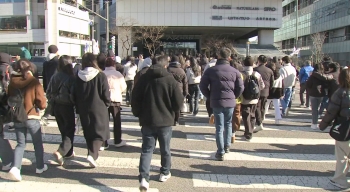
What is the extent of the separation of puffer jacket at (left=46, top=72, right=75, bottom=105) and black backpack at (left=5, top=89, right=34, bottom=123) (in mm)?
816

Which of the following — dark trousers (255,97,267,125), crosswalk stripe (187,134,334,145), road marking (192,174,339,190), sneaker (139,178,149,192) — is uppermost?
dark trousers (255,97,267,125)

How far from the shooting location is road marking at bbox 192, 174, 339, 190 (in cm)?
509

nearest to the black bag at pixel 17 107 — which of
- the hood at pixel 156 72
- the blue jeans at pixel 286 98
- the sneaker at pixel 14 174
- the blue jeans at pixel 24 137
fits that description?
Result: the blue jeans at pixel 24 137

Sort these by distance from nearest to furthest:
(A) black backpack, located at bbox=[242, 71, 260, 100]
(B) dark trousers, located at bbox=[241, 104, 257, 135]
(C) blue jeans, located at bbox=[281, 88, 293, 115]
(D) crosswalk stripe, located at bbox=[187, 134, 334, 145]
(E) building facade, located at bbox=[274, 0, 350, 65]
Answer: (A) black backpack, located at bbox=[242, 71, 260, 100] → (B) dark trousers, located at bbox=[241, 104, 257, 135] → (D) crosswalk stripe, located at bbox=[187, 134, 334, 145] → (C) blue jeans, located at bbox=[281, 88, 293, 115] → (E) building facade, located at bbox=[274, 0, 350, 65]

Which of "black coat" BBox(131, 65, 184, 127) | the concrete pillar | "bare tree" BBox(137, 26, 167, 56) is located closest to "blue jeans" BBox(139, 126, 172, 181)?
"black coat" BBox(131, 65, 184, 127)

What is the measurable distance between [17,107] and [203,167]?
3.09m

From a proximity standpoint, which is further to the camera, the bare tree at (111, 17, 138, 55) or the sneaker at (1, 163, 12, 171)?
the bare tree at (111, 17, 138, 55)

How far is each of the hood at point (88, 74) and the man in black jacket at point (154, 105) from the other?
0.97m

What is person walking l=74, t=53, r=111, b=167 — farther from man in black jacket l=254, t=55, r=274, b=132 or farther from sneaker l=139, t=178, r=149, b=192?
man in black jacket l=254, t=55, r=274, b=132

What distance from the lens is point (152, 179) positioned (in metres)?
5.23

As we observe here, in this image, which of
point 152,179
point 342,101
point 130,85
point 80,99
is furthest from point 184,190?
point 130,85

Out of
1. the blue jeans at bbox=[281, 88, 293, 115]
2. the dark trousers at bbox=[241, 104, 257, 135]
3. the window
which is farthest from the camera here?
the window

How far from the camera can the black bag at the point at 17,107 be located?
5.03m

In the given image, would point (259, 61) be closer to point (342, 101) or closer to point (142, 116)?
point (342, 101)
